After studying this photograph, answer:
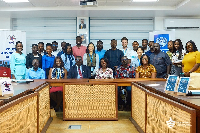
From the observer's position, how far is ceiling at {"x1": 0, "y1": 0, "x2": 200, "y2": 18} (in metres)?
6.40

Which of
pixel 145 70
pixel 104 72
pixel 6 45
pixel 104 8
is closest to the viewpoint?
pixel 145 70

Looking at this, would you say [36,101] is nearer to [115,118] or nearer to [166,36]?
[115,118]

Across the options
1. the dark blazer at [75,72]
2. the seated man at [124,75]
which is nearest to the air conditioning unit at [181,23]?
the seated man at [124,75]

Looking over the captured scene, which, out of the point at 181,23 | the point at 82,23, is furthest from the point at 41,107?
the point at 181,23

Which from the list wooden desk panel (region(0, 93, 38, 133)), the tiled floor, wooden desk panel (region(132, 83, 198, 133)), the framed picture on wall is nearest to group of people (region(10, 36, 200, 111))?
the tiled floor

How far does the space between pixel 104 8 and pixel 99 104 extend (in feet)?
13.1

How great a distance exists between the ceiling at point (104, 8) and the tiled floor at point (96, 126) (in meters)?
3.72

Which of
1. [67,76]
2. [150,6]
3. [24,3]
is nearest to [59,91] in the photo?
[67,76]

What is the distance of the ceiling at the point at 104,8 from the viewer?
640 cm

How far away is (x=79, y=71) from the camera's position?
14.9ft

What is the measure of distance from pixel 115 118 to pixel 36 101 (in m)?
1.54

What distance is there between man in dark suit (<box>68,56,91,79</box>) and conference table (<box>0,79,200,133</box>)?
32.0 inches

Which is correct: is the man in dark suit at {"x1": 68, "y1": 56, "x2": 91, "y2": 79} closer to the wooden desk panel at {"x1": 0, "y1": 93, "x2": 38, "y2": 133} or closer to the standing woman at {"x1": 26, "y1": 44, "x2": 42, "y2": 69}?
the standing woman at {"x1": 26, "y1": 44, "x2": 42, "y2": 69}

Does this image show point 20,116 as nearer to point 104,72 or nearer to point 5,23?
point 104,72
